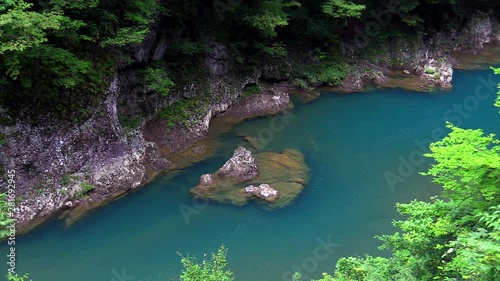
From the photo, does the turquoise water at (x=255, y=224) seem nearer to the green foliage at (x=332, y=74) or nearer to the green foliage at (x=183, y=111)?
the green foliage at (x=183, y=111)

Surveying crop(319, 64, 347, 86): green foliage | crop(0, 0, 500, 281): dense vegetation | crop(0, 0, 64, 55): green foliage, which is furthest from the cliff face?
crop(319, 64, 347, 86): green foliage

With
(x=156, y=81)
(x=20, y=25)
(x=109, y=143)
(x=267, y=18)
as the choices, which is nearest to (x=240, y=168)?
(x=109, y=143)

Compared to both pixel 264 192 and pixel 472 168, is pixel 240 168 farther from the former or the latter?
pixel 472 168

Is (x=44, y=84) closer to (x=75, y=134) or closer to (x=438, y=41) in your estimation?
(x=75, y=134)

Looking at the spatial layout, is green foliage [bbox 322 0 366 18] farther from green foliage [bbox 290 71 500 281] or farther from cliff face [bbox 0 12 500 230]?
green foliage [bbox 290 71 500 281]

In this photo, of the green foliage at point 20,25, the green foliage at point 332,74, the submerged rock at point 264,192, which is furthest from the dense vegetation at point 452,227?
the green foliage at point 332,74

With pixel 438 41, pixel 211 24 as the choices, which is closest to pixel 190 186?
pixel 211 24
